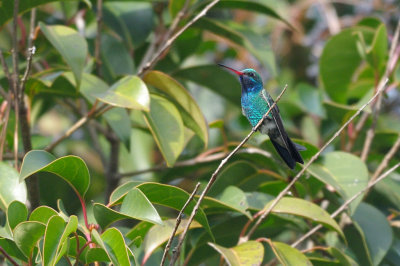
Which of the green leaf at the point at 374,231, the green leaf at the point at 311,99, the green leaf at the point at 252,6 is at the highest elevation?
the green leaf at the point at 252,6

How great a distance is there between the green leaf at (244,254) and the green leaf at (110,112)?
735mm

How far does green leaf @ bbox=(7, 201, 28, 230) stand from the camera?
1.92 m

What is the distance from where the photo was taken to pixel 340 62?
11.3 feet

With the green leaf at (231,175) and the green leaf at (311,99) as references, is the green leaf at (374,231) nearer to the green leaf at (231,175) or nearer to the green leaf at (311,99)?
the green leaf at (231,175)

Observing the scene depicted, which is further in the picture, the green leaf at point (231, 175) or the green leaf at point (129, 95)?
the green leaf at point (231, 175)

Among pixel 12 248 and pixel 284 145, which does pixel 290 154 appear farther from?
pixel 12 248

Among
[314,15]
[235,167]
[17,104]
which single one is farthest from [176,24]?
[314,15]

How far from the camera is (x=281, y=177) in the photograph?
274cm

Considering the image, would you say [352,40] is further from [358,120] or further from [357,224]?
[357,224]

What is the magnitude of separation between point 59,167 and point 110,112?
727 millimetres

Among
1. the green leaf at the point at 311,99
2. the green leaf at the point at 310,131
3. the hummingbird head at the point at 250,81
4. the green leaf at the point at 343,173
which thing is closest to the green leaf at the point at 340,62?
the green leaf at the point at 311,99

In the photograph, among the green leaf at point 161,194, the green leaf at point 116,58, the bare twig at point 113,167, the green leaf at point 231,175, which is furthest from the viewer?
the bare twig at point 113,167

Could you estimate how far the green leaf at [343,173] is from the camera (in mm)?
2475

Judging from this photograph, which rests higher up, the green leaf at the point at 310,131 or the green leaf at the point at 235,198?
the green leaf at the point at 235,198
